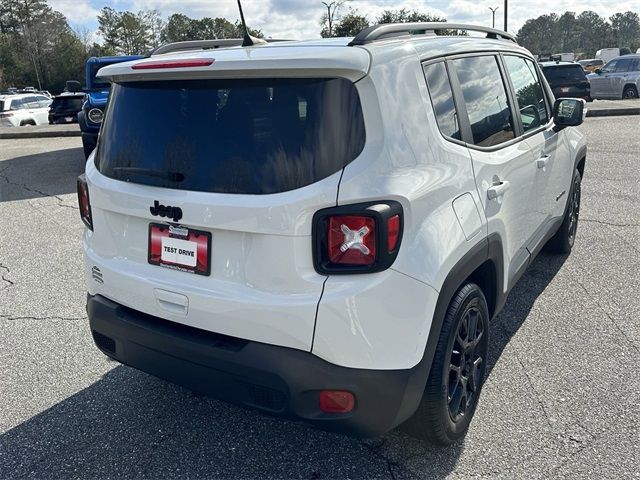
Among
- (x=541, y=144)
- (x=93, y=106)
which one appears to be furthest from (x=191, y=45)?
(x=93, y=106)

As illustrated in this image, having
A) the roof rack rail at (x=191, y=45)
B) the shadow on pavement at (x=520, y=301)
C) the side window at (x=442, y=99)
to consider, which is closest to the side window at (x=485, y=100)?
the side window at (x=442, y=99)

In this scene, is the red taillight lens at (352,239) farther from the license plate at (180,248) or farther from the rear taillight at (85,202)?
the rear taillight at (85,202)

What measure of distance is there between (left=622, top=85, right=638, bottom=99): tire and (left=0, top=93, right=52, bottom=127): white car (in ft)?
70.7

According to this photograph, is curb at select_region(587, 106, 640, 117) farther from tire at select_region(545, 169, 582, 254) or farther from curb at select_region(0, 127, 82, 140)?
curb at select_region(0, 127, 82, 140)

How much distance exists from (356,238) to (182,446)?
1.48 m

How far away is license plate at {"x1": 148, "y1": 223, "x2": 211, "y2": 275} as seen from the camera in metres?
2.20

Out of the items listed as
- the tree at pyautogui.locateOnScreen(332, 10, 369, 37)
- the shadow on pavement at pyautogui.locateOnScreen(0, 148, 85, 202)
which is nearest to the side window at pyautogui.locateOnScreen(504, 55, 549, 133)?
the shadow on pavement at pyautogui.locateOnScreen(0, 148, 85, 202)

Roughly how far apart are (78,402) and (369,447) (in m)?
1.64

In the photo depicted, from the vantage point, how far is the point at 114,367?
3391 millimetres

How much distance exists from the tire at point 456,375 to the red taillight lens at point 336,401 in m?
0.42

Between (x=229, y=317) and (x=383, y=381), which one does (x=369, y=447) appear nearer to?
(x=383, y=381)

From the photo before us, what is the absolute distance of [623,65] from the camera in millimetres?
20156

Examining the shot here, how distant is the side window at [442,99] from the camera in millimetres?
2404

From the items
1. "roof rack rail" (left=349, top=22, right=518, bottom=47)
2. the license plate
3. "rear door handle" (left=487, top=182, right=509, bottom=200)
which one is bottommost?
the license plate
